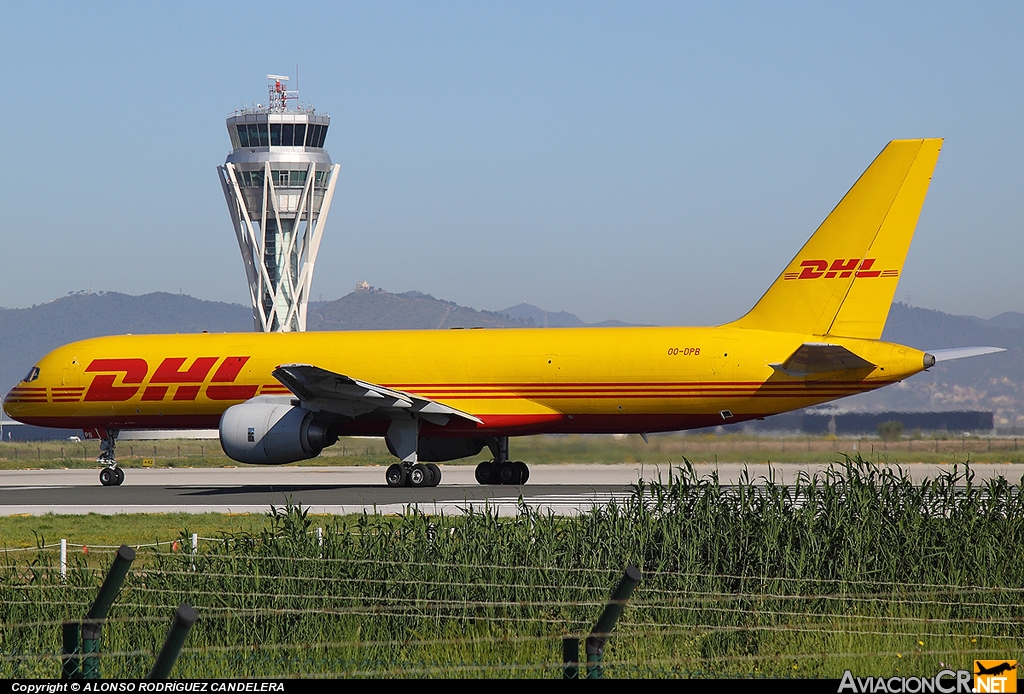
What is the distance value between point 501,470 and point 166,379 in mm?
9614

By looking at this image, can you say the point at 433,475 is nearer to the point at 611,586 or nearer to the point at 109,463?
the point at 109,463

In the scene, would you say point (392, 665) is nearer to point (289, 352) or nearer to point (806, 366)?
point (806, 366)

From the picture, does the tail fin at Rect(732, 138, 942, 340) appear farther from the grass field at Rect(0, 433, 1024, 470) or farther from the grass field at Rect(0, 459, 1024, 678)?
the grass field at Rect(0, 459, 1024, 678)

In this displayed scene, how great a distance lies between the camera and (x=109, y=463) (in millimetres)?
36875

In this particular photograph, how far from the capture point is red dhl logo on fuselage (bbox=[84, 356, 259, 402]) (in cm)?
3500

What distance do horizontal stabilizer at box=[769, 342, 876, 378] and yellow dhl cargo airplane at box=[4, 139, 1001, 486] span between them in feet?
0.10

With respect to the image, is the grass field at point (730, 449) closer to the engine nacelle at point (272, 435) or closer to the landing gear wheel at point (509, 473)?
the landing gear wheel at point (509, 473)

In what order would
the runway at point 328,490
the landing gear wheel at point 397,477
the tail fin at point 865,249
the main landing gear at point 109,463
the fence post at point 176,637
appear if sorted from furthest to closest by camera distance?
1. the main landing gear at point 109,463
2. the landing gear wheel at point 397,477
3. the tail fin at point 865,249
4. the runway at point 328,490
5. the fence post at point 176,637

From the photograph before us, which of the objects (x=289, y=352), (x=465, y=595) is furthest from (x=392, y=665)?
(x=289, y=352)

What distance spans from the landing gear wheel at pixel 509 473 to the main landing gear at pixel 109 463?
1083 cm

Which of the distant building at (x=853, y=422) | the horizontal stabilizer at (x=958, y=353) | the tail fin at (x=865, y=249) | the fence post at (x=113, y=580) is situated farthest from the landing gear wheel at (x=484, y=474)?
the fence post at (x=113, y=580)

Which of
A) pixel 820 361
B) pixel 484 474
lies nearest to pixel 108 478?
pixel 484 474

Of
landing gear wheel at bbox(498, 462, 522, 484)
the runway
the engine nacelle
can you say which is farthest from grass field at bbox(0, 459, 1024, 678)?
landing gear wheel at bbox(498, 462, 522, 484)

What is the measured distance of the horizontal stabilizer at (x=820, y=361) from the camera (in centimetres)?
2881
